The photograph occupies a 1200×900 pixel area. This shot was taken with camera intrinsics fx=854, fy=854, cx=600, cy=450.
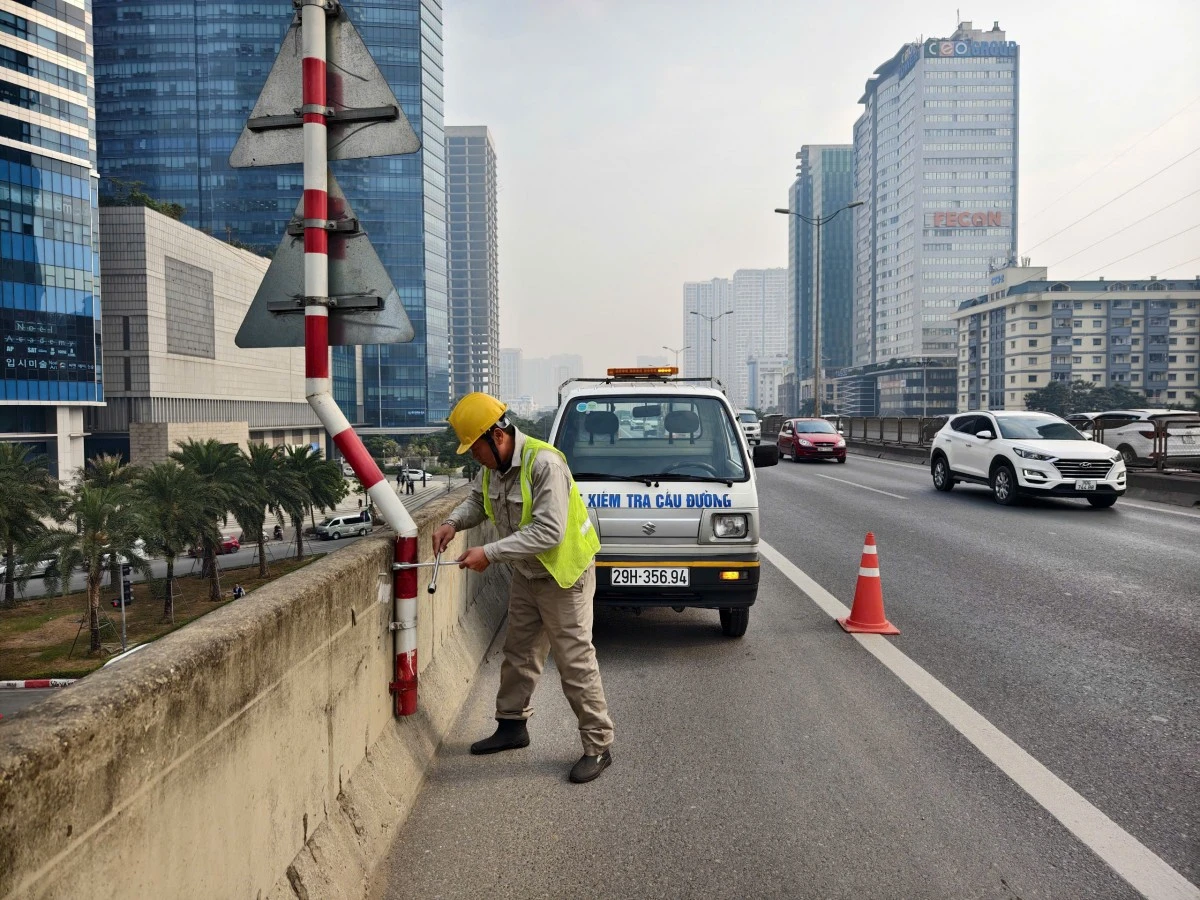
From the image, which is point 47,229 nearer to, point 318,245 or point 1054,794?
point 318,245

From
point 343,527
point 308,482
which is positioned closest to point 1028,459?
point 308,482

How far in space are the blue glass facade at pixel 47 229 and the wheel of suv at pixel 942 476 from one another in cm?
6026

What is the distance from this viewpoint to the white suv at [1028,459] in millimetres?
14539

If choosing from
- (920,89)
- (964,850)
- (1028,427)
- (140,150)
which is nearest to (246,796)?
(964,850)

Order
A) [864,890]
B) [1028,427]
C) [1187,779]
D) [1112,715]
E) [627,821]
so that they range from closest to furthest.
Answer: [864,890], [627,821], [1187,779], [1112,715], [1028,427]

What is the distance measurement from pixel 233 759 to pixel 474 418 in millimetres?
1881

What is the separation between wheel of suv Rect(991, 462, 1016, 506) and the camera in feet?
50.4

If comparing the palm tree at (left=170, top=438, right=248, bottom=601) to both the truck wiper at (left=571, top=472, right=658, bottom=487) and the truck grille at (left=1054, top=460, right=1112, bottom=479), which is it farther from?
the truck wiper at (left=571, top=472, right=658, bottom=487)

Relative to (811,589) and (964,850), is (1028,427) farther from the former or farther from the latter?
(964,850)

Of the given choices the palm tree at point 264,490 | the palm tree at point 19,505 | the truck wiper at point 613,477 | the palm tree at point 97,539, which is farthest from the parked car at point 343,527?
the truck wiper at point 613,477

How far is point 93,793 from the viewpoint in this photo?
1724 millimetres

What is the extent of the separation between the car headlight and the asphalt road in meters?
0.87

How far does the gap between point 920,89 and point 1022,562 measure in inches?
7434

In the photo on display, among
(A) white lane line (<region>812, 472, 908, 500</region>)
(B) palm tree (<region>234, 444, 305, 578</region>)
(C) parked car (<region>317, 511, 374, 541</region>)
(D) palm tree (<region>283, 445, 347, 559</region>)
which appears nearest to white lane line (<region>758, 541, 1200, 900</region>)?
(A) white lane line (<region>812, 472, 908, 500</region>)
